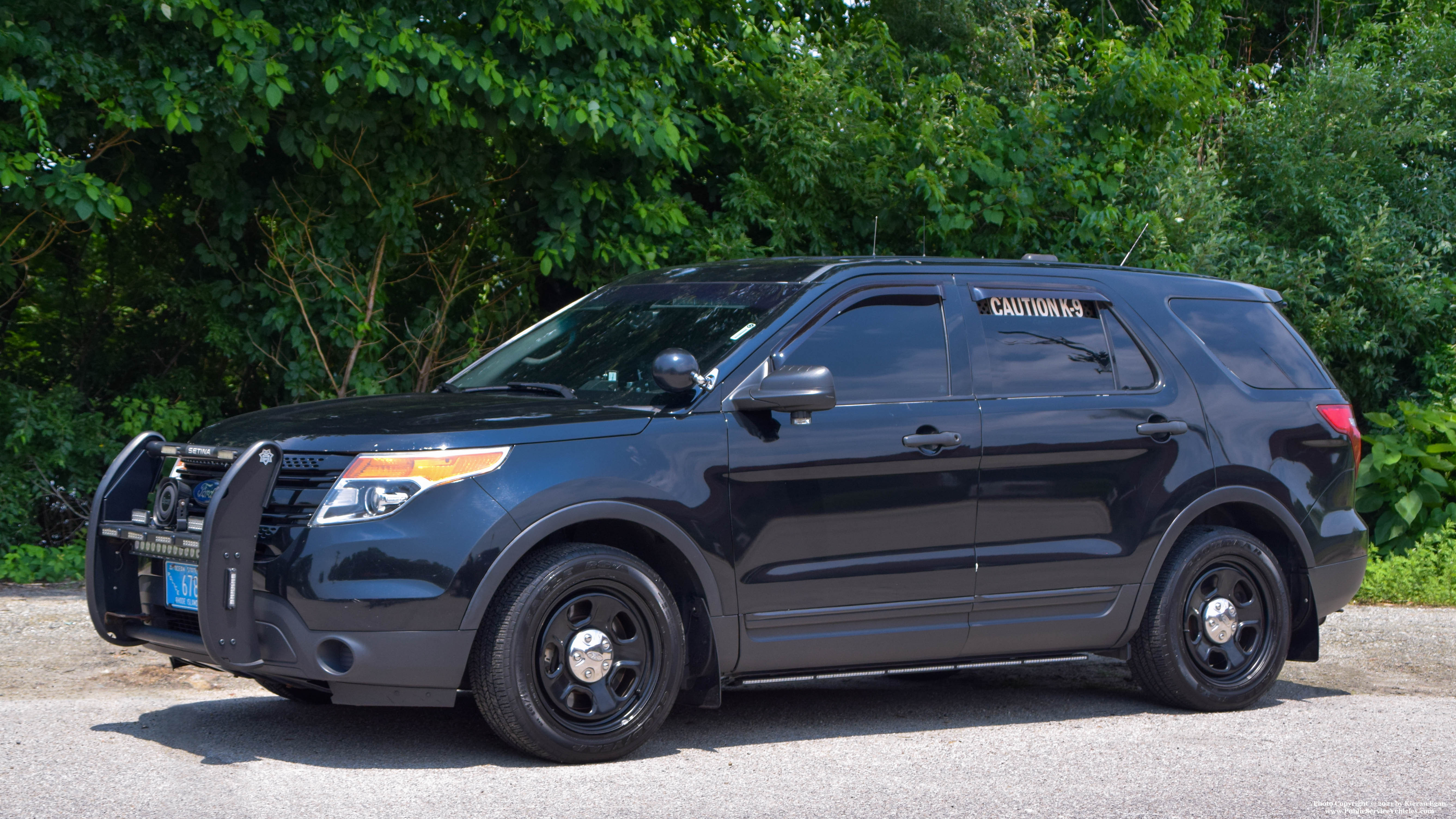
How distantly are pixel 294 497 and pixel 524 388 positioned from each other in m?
1.20

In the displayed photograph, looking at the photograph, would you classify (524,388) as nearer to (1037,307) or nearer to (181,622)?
(181,622)

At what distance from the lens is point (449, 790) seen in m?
4.78

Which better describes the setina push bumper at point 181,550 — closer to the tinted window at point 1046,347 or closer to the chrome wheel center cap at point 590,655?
the chrome wheel center cap at point 590,655

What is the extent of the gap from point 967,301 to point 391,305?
236 inches

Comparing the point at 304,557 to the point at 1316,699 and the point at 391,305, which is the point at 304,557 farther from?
the point at 391,305

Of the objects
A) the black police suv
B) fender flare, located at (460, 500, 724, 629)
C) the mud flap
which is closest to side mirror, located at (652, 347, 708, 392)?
the black police suv

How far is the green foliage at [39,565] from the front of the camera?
9.41 metres

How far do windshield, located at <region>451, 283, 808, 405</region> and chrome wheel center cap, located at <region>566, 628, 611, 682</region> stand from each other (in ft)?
2.90

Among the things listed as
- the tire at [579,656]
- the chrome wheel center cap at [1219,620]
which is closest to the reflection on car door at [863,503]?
the tire at [579,656]

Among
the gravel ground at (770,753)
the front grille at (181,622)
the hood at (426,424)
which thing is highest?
the hood at (426,424)

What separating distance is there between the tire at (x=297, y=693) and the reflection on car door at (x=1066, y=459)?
2.61 metres

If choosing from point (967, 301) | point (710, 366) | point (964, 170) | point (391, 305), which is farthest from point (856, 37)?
point (710, 366)

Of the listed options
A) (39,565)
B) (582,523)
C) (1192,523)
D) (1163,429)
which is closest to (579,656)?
(582,523)

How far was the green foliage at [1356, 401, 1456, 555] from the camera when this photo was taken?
39.0 feet
